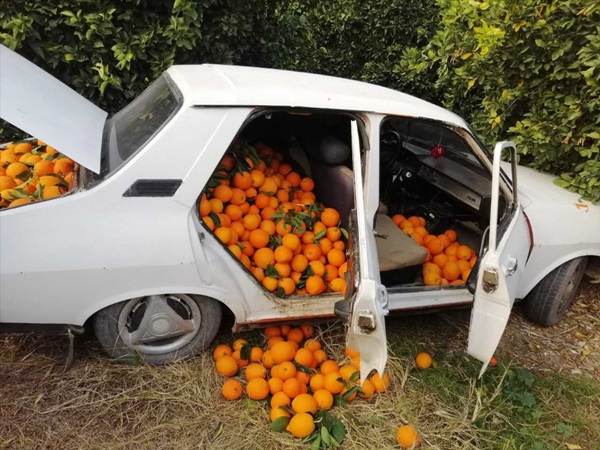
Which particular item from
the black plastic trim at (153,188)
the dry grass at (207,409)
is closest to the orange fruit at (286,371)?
the dry grass at (207,409)

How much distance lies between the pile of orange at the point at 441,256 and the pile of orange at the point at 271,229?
62 cm

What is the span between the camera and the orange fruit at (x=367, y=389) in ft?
9.03

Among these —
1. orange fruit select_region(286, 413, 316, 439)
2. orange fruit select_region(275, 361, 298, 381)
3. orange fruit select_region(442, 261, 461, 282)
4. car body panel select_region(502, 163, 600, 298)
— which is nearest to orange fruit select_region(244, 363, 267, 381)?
orange fruit select_region(275, 361, 298, 381)

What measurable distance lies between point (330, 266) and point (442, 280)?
30.2 inches

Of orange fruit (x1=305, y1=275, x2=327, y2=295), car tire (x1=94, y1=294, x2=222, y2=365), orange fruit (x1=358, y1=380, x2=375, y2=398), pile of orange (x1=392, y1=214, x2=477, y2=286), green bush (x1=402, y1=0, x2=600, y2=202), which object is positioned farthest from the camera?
green bush (x1=402, y1=0, x2=600, y2=202)

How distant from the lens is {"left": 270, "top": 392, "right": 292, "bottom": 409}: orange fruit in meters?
2.63

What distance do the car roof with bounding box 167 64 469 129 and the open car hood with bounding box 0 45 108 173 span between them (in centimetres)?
56

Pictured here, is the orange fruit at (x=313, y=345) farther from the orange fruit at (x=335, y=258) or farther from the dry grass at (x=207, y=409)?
the orange fruit at (x=335, y=258)

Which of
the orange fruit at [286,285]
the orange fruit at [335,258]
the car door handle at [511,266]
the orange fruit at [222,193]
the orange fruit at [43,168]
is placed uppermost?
the orange fruit at [43,168]

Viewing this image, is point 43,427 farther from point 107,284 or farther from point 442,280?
point 442,280

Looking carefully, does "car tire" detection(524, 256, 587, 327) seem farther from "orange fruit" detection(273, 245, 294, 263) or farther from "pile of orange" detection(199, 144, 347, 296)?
"orange fruit" detection(273, 245, 294, 263)

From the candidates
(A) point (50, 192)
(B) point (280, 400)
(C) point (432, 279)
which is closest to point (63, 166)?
(A) point (50, 192)

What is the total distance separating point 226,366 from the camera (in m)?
2.83

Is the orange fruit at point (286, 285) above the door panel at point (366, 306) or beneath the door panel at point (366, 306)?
beneath
